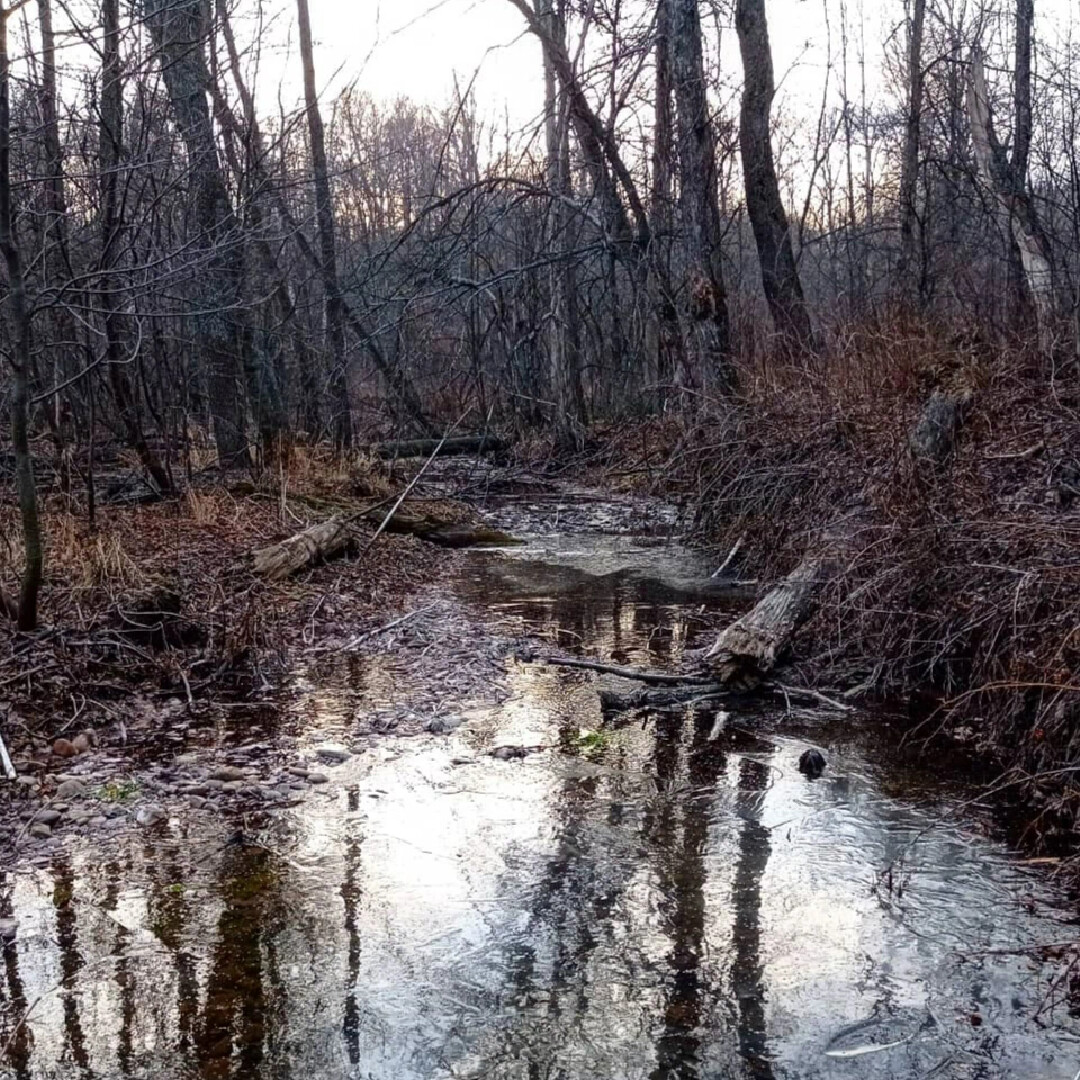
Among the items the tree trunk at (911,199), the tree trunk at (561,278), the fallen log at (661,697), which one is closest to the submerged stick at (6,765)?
the fallen log at (661,697)

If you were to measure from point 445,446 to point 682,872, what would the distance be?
39.6 feet

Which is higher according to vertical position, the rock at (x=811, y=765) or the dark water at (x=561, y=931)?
the rock at (x=811, y=765)

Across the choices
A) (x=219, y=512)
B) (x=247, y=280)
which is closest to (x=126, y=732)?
(x=219, y=512)

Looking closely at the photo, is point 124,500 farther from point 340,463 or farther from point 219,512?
point 340,463

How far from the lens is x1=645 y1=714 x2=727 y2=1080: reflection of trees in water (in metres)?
3.36

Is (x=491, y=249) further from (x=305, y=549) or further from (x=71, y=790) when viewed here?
(x=71, y=790)

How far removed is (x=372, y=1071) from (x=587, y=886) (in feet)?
4.19

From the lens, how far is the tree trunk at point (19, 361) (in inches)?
225

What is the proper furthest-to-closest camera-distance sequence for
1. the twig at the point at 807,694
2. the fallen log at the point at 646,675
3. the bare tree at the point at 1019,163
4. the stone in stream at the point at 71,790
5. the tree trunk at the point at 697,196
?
1. the bare tree at the point at 1019,163
2. the tree trunk at the point at 697,196
3. the fallen log at the point at 646,675
4. the twig at the point at 807,694
5. the stone in stream at the point at 71,790

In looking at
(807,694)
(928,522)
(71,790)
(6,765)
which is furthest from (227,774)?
(928,522)

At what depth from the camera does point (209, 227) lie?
32.2 ft

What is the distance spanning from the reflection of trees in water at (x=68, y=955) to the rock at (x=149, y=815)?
379 millimetres

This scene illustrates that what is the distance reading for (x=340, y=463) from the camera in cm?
1248

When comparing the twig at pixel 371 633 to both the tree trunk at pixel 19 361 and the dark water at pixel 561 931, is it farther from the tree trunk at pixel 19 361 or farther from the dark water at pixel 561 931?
the dark water at pixel 561 931
